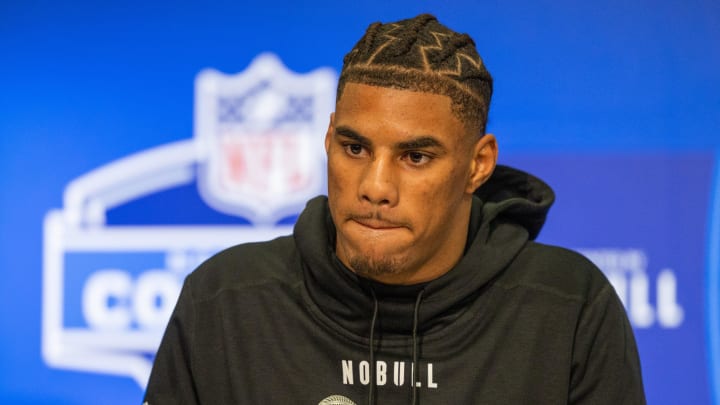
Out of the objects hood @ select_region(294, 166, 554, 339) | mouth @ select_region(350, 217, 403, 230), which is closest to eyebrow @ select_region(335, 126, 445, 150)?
mouth @ select_region(350, 217, 403, 230)

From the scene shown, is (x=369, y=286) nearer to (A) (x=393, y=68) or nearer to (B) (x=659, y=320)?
(A) (x=393, y=68)

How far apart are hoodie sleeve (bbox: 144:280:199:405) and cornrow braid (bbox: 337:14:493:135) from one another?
0.42 metres

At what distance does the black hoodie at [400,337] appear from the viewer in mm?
1318

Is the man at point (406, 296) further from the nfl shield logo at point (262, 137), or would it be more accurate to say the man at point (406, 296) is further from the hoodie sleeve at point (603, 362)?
the nfl shield logo at point (262, 137)

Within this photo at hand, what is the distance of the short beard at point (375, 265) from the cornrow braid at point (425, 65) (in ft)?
0.73

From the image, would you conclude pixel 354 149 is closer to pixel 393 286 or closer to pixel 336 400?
pixel 393 286

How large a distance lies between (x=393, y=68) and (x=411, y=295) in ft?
1.11

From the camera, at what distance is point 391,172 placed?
121 cm

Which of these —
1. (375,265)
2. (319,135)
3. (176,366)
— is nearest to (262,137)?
(319,135)

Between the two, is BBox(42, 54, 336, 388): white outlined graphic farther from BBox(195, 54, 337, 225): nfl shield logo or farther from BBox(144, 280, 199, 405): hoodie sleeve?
BBox(144, 280, 199, 405): hoodie sleeve

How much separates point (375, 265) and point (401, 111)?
0.70 feet

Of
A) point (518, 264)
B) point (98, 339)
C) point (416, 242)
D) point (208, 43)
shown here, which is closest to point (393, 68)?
point (416, 242)

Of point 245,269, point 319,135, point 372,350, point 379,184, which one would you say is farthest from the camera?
point 319,135

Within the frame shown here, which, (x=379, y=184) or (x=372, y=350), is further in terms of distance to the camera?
(x=372, y=350)
